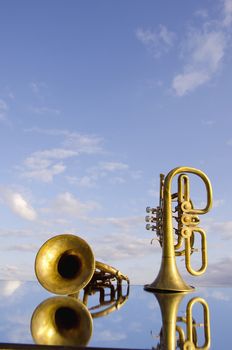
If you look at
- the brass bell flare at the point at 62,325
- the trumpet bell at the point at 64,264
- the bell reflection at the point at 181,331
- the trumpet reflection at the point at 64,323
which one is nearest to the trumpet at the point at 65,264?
the trumpet bell at the point at 64,264

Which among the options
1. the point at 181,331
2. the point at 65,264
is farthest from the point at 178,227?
the point at 181,331

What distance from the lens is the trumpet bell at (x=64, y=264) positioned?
21.9ft

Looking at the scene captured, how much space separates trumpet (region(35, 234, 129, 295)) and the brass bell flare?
0.71 m

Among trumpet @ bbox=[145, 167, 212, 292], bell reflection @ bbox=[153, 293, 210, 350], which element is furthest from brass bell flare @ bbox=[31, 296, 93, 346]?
trumpet @ bbox=[145, 167, 212, 292]

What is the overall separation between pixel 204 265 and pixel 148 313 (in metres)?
3.08

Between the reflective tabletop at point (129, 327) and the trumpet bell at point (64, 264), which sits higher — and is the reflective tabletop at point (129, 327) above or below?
below

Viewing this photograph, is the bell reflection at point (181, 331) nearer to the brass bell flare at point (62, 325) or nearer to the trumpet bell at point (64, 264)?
the brass bell flare at point (62, 325)

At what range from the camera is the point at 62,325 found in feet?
14.2

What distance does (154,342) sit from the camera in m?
3.68

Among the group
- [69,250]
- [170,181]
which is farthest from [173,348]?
[170,181]

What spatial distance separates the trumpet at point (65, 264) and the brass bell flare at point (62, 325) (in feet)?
2.32

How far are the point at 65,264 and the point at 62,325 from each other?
3.17 metres

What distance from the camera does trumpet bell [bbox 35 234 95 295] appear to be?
263 inches

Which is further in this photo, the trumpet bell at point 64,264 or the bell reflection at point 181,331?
the trumpet bell at point 64,264
